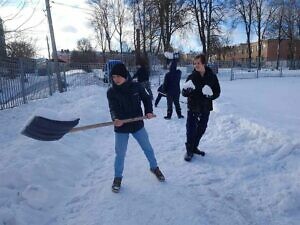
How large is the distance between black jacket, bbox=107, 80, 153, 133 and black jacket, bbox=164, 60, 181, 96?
5123mm

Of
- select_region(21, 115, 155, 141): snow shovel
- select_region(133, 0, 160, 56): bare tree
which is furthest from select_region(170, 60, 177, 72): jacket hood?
select_region(133, 0, 160, 56): bare tree

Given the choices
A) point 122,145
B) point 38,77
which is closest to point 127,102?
point 122,145

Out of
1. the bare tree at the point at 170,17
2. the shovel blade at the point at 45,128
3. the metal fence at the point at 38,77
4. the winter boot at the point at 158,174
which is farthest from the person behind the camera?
the bare tree at the point at 170,17

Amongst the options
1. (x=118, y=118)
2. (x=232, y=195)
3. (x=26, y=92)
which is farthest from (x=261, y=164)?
(x=26, y=92)

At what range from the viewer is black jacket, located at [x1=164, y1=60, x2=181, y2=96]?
1005cm

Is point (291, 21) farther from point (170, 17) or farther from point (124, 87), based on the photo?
point (124, 87)

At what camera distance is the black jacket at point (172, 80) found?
33.0 ft

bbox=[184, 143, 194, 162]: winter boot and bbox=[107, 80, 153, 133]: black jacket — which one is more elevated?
bbox=[107, 80, 153, 133]: black jacket

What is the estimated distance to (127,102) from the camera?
16.2 feet

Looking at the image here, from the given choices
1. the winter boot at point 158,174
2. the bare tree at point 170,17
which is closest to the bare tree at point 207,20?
the bare tree at point 170,17

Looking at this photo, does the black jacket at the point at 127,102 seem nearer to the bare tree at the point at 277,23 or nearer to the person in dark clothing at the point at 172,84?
the person in dark clothing at the point at 172,84

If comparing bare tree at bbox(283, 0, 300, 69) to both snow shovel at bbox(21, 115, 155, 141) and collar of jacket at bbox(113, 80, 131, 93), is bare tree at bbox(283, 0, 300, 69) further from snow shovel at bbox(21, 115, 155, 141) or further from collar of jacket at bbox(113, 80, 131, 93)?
snow shovel at bbox(21, 115, 155, 141)

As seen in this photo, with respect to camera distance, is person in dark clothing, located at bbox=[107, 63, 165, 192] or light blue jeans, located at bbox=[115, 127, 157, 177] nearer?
person in dark clothing, located at bbox=[107, 63, 165, 192]

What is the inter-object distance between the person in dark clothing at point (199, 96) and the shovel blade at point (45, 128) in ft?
6.66
